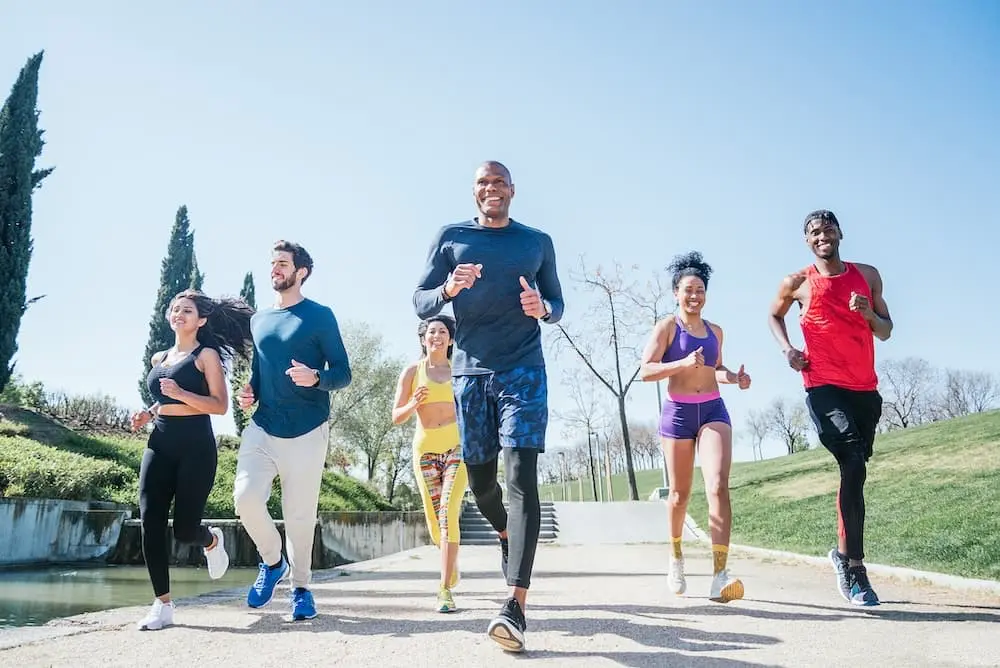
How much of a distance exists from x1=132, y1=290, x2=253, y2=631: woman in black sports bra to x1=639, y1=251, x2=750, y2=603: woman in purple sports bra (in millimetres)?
2950

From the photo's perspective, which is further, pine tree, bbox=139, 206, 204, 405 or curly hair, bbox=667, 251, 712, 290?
pine tree, bbox=139, 206, 204, 405

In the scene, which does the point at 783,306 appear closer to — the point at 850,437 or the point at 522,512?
the point at 850,437

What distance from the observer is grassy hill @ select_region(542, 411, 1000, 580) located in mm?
6879

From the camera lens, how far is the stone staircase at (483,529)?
18095 mm

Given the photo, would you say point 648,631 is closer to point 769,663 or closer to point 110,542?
point 769,663

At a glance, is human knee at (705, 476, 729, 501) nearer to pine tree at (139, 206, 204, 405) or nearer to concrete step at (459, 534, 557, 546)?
concrete step at (459, 534, 557, 546)

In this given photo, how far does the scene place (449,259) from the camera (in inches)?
163

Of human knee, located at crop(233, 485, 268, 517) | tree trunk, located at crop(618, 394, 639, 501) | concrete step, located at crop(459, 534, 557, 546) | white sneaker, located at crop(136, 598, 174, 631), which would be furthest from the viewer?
tree trunk, located at crop(618, 394, 639, 501)

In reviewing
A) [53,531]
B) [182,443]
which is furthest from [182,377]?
[53,531]

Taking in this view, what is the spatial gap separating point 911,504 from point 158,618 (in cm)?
1002

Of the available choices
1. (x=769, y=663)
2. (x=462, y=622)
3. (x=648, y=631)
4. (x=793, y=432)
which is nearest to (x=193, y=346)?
(x=462, y=622)

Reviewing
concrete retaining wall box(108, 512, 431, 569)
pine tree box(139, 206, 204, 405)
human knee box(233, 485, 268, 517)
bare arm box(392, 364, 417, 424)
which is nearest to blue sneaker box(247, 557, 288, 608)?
human knee box(233, 485, 268, 517)

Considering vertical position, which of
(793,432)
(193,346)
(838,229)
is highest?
(793,432)

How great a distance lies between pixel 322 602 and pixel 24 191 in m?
29.7
